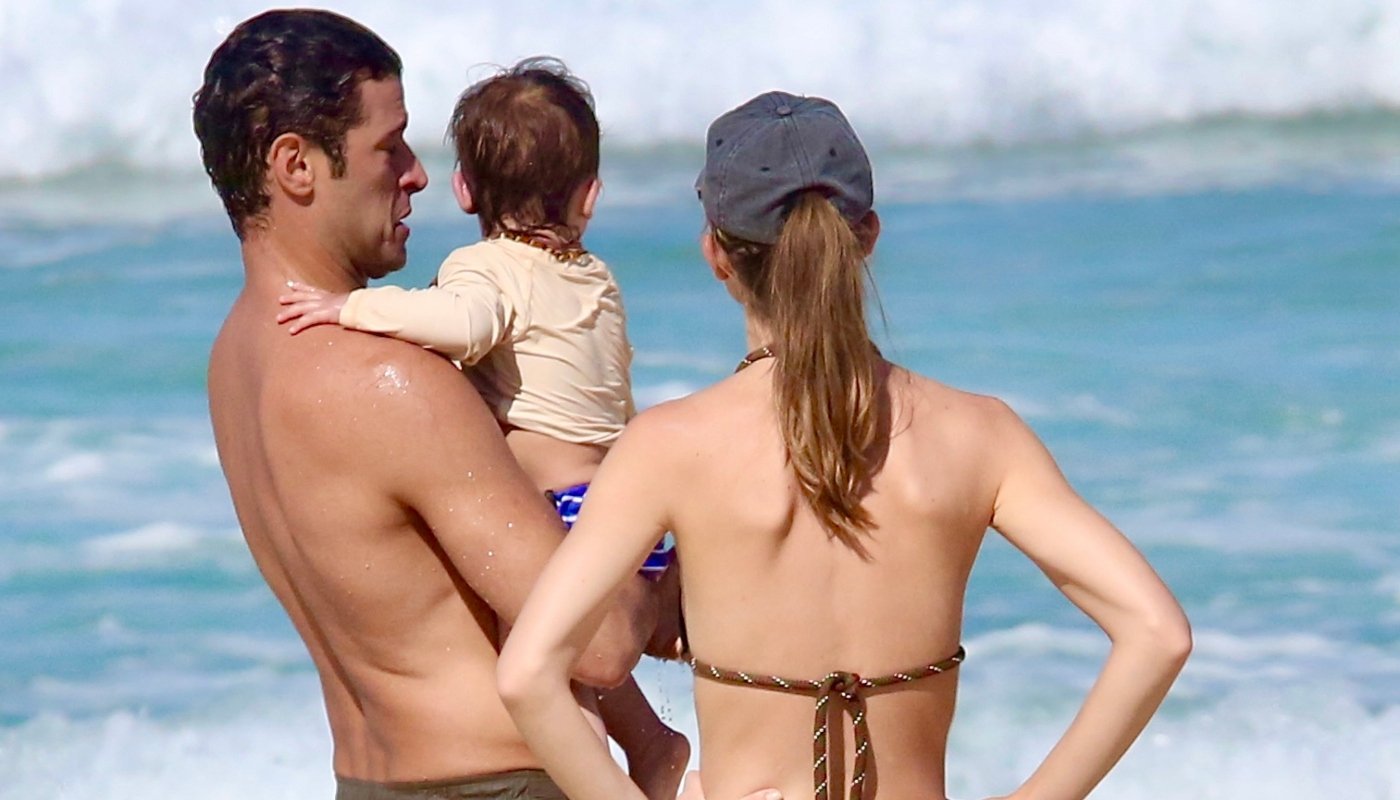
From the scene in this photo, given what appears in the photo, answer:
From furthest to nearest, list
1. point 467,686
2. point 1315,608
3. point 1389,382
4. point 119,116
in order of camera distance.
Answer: point 119,116 < point 1389,382 < point 1315,608 < point 467,686

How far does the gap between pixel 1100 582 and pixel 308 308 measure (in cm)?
105

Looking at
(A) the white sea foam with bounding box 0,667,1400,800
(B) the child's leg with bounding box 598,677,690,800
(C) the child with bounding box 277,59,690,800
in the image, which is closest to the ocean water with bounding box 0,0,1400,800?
(A) the white sea foam with bounding box 0,667,1400,800

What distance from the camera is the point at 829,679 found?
206 cm

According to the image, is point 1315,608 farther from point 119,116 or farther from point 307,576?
point 119,116

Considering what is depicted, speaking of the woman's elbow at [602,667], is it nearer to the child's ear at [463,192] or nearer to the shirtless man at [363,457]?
the shirtless man at [363,457]

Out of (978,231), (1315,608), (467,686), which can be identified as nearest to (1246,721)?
(1315,608)

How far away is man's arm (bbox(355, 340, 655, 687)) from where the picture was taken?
2.34 metres

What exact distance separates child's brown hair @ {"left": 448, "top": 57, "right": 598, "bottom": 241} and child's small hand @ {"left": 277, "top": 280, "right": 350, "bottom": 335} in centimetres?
44

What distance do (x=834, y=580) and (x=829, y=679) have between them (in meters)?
0.11

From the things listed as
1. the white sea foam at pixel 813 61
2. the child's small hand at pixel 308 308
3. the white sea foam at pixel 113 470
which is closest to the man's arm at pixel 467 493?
the child's small hand at pixel 308 308

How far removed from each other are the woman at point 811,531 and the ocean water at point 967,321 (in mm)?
3101

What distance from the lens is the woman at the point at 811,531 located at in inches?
79.8

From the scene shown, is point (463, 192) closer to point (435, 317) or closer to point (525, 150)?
point (525, 150)

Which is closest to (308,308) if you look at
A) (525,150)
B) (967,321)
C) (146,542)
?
(525,150)
